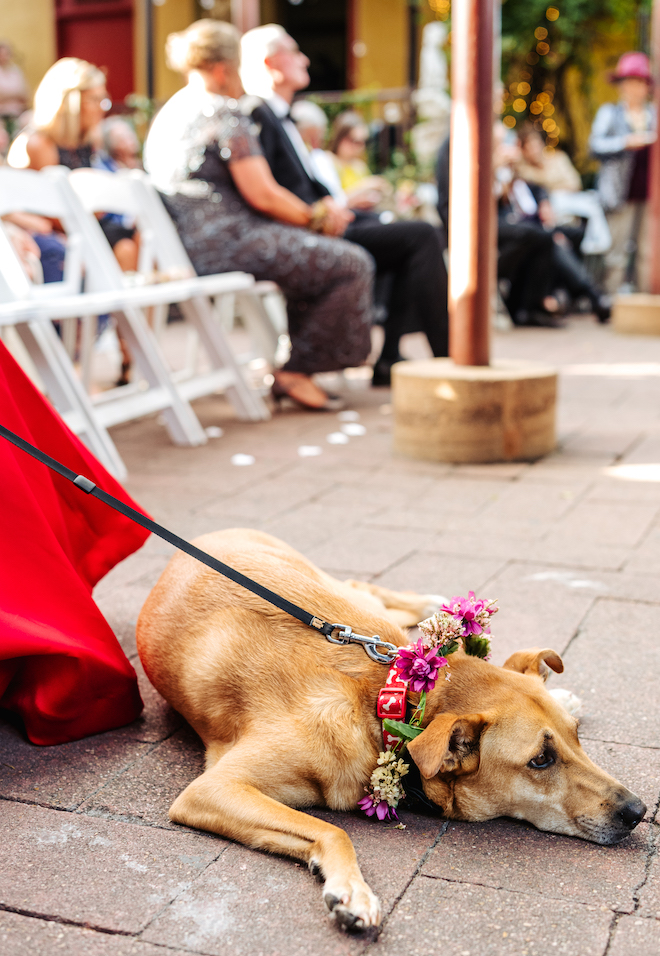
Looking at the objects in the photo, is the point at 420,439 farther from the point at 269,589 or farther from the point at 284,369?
the point at 269,589

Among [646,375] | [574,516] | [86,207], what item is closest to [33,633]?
[574,516]

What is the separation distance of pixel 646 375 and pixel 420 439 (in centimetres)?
308

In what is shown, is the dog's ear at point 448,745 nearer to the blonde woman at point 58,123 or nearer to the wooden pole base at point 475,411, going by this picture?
the wooden pole base at point 475,411

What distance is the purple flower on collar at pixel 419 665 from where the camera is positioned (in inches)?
82.9

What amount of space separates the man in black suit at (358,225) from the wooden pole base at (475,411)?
1606mm

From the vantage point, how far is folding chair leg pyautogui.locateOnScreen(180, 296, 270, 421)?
5.98 metres

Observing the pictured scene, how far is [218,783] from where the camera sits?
82.9 inches

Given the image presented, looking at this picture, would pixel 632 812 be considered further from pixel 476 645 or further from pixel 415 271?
pixel 415 271

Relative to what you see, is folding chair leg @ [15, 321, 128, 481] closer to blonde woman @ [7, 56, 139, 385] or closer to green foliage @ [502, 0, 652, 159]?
blonde woman @ [7, 56, 139, 385]

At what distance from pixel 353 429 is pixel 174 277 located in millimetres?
1325

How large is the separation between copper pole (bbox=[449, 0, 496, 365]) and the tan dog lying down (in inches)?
120

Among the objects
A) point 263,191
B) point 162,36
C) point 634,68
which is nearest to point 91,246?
point 263,191

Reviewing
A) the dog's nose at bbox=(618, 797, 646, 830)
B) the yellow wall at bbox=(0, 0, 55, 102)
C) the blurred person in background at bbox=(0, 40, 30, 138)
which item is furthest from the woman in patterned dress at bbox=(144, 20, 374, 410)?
the yellow wall at bbox=(0, 0, 55, 102)

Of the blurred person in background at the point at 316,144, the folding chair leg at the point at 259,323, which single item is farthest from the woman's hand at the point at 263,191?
the blurred person in background at the point at 316,144
